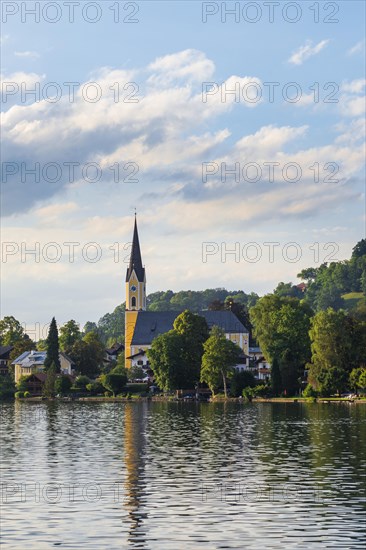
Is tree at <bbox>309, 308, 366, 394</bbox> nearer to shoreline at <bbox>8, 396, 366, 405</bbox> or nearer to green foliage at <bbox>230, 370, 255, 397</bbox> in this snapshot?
shoreline at <bbox>8, 396, 366, 405</bbox>

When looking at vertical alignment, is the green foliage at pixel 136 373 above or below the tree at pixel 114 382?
above

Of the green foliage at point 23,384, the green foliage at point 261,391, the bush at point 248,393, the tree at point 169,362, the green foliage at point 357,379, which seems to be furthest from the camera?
the green foliage at point 23,384

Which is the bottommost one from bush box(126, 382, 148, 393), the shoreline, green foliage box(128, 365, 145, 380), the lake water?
the lake water

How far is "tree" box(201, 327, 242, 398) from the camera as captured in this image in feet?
Answer: 506

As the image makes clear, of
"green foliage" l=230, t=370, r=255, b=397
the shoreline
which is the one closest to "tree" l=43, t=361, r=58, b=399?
the shoreline

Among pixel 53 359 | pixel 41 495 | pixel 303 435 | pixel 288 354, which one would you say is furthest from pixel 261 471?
pixel 53 359

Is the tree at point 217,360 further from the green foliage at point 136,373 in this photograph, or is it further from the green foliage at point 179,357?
the green foliage at point 136,373

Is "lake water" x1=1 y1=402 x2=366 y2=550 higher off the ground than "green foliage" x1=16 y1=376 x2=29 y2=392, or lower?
lower

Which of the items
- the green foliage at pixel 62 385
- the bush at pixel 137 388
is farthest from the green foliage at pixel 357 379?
the green foliage at pixel 62 385

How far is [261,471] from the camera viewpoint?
5278 centimetres

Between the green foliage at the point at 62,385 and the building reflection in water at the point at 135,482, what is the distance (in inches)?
3588

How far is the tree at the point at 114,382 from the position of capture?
174 m

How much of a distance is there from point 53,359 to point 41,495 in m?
150

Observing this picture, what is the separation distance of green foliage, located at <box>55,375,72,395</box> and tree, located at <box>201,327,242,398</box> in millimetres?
32102
